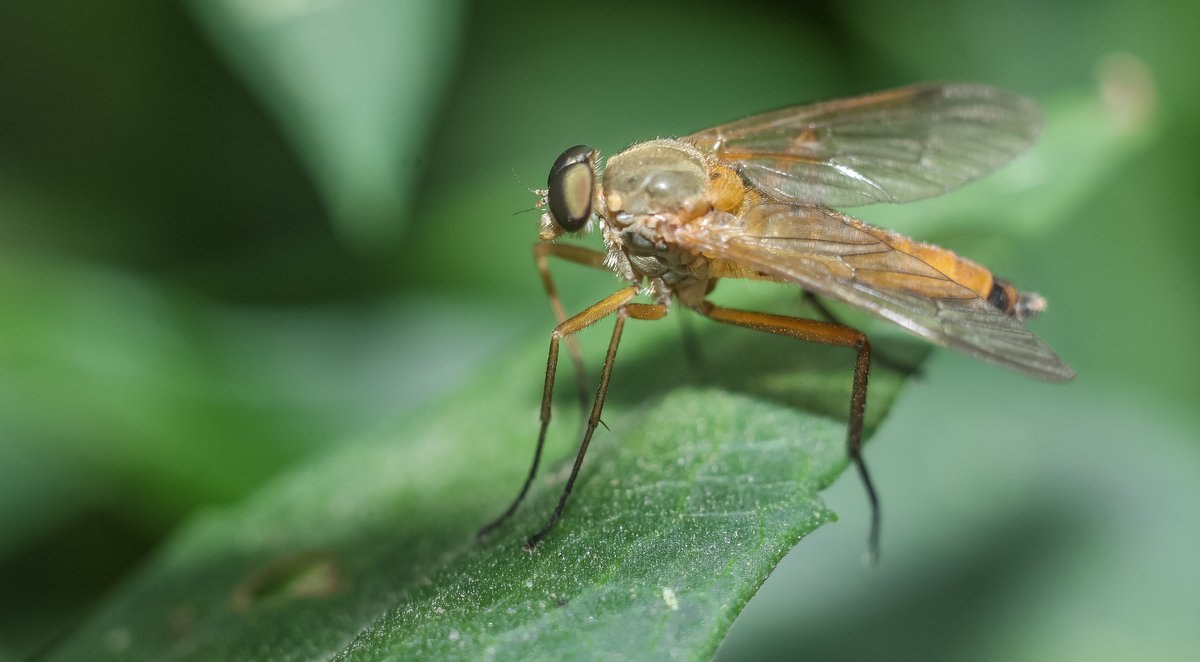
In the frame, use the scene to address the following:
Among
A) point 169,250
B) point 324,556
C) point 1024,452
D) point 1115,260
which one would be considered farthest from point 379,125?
point 1115,260

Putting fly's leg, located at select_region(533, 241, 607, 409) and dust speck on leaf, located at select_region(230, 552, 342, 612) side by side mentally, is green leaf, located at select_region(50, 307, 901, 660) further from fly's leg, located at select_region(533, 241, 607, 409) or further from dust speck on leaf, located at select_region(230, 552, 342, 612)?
fly's leg, located at select_region(533, 241, 607, 409)

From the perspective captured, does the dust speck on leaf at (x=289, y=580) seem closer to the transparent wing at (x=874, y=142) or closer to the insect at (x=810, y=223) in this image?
the insect at (x=810, y=223)

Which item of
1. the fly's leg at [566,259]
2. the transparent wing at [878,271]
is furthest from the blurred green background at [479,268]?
the transparent wing at [878,271]

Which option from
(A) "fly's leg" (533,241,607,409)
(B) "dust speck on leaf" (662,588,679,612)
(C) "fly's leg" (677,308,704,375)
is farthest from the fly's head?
(B) "dust speck on leaf" (662,588,679,612)

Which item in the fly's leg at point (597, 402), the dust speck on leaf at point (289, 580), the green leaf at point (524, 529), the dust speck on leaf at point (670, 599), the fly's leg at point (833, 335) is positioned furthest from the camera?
the dust speck on leaf at point (289, 580)

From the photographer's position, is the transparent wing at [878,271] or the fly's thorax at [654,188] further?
the fly's thorax at [654,188]

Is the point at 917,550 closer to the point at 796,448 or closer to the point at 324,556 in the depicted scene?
the point at 796,448
